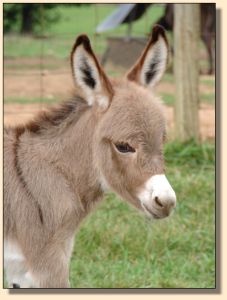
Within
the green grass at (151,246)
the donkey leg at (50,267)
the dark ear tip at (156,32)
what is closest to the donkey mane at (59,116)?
the dark ear tip at (156,32)

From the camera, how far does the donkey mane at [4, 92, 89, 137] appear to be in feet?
10.8

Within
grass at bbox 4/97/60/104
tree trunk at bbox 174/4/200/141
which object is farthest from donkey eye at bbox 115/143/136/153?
grass at bbox 4/97/60/104

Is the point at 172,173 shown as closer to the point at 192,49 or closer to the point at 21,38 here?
the point at 192,49

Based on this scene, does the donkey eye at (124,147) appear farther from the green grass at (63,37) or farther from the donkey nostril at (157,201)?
the green grass at (63,37)

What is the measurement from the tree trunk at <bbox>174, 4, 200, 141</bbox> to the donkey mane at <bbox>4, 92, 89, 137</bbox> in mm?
3291

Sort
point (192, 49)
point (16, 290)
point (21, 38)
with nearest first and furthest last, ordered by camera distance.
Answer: point (16, 290), point (192, 49), point (21, 38)

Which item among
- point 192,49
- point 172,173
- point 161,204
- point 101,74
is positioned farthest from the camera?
point 192,49

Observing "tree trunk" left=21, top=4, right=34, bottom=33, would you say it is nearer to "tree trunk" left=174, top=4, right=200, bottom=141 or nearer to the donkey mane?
"tree trunk" left=174, top=4, right=200, bottom=141

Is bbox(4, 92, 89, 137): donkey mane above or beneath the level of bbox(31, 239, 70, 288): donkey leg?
above

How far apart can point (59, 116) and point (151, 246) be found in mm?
1818

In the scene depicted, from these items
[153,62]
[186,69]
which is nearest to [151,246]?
[153,62]

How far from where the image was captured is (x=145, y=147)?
121 inches

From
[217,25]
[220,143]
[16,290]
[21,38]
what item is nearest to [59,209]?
[16,290]

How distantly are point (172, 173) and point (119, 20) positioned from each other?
13.6ft
